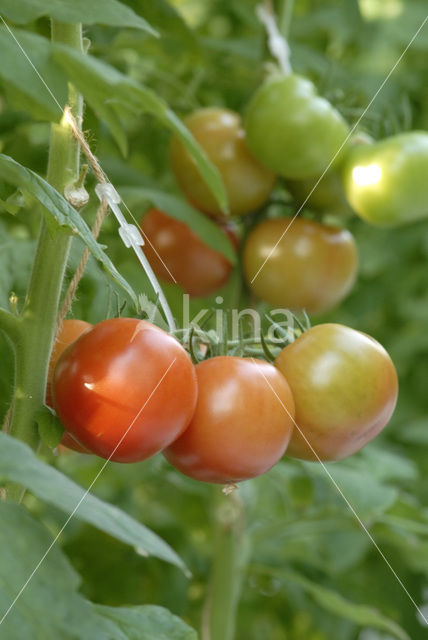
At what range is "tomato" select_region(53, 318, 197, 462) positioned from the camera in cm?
48

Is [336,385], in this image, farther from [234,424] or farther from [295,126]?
[295,126]

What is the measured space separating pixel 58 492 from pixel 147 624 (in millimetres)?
227

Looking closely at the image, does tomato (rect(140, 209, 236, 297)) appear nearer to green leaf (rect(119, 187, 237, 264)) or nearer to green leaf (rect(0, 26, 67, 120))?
green leaf (rect(119, 187, 237, 264))

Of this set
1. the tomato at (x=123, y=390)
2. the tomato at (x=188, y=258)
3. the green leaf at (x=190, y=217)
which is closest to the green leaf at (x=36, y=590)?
the tomato at (x=123, y=390)

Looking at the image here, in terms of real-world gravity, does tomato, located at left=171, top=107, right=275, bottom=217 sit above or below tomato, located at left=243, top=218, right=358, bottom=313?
above

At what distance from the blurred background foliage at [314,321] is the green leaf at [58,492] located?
0.25 meters

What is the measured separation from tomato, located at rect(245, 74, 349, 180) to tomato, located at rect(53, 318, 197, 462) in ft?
1.30

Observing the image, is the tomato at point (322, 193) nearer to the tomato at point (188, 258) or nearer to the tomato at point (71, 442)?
the tomato at point (188, 258)

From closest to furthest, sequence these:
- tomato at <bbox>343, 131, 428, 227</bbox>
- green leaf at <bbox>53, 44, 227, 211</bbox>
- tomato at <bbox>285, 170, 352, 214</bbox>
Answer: green leaf at <bbox>53, 44, 227, 211</bbox> → tomato at <bbox>343, 131, 428, 227</bbox> → tomato at <bbox>285, 170, 352, 214</bbox>

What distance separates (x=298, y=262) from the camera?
0.91m

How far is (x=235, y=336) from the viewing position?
64 cm

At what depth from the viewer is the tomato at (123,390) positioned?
484mm

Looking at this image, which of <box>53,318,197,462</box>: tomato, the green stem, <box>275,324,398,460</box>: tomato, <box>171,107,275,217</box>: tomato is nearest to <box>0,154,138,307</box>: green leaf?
<box>53,318,197,462</box>: tomato

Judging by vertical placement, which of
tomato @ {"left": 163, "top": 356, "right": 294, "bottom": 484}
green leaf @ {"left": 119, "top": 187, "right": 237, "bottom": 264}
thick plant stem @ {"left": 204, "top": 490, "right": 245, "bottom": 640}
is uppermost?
tomato @ {"left": 163, "top": 356, "right": 294, "bottom": 484}
